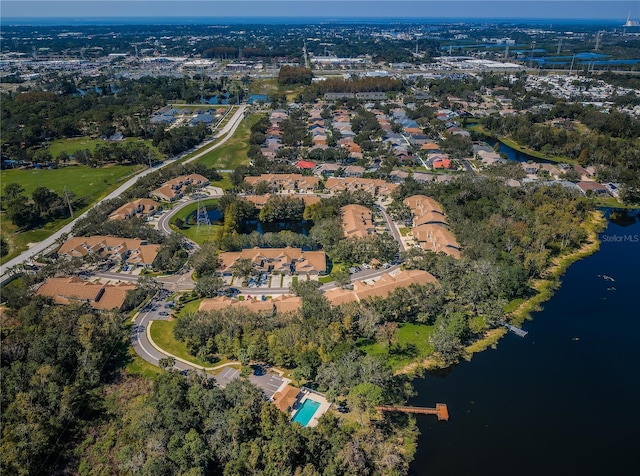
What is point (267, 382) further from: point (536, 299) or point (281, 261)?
point (536, 299)

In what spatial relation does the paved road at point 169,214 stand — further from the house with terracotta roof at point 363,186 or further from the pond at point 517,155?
the pond at point 517,155

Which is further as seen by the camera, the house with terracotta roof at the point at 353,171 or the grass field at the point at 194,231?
the house with terracotta roof at the point at 353,171

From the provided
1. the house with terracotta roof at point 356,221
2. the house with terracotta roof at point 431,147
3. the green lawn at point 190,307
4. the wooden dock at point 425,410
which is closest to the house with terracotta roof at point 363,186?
the house with terracotta roof at point 356,221

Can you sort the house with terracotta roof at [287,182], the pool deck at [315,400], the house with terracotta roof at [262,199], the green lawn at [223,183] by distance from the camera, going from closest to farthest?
1. the pool deck at [315,400]
2. the house with terracotta roof at [262,199]
3. the house with terracotta roof at [287,182]
4. the green lawn at [223,183]

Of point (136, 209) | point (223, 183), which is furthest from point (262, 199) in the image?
point (136, 209)

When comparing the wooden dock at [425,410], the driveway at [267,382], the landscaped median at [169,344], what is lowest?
the wooden dock at [425,410]

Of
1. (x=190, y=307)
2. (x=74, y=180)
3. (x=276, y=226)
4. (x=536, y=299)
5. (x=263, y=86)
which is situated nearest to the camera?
(x=190, y=307)
